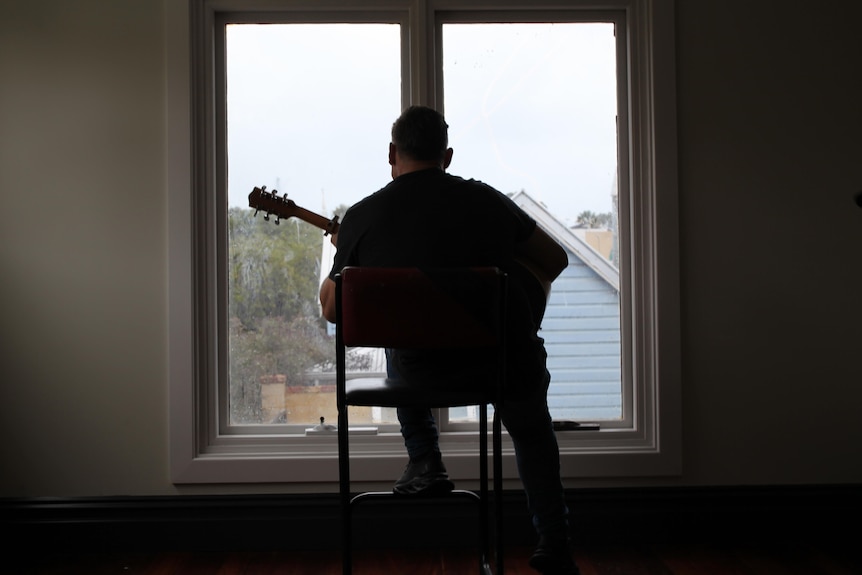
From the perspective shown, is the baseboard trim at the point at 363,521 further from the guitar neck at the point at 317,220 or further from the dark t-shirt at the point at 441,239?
the dark t-shirt at the point at 441,239

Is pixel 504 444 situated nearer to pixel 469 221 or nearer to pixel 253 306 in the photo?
pixel 253 306

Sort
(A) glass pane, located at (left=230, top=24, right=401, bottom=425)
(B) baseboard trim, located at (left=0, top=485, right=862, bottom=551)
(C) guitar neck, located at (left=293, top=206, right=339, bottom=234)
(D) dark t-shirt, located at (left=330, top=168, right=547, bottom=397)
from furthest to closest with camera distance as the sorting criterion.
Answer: (A) glass pane, located at (left=230, top=24, right=401, bottom=425), (B) baseboard trim, located at (left=0, top=485, right=862, bottom=551), (C) guitar neck, located at (left=293, top=206, right=339, bottom=234), (D) dark t-shirt, located at (left=330, top=168, right=547, bottom=397)

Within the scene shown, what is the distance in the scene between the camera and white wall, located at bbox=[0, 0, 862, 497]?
9.62ft

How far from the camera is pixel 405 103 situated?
302 centimetres

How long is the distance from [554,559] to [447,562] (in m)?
0.75

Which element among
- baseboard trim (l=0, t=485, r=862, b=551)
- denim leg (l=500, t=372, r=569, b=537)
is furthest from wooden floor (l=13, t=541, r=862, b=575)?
denim leg (l=500, t=372, r=569, b=537)

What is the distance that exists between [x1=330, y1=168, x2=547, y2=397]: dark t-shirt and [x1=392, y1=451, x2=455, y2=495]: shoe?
339 mm

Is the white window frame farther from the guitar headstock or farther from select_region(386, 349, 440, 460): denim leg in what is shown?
select_region(386, 349, 440, 460): denim leg

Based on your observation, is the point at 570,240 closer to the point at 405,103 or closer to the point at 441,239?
the point at 405,103

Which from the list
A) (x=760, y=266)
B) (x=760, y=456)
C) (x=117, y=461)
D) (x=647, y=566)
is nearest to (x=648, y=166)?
(x=760, y=266)

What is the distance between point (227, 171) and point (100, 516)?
126 centimetres

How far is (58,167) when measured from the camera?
2.94 metres

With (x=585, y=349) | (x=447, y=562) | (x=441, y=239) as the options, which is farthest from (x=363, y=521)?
(x=441, y=239)

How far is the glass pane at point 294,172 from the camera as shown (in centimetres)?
305
